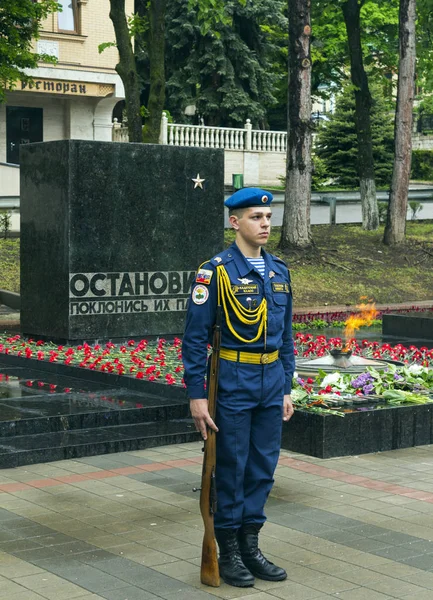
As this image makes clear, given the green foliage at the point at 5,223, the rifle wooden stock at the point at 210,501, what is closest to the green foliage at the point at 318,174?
the green foliage at the point at 5,223

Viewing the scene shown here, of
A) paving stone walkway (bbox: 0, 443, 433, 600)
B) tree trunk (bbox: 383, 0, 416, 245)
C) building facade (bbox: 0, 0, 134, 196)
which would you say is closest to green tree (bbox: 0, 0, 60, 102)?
tree trunk (bbox: 383, 0, 416, 245)

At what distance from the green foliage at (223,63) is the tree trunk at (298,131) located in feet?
60.5

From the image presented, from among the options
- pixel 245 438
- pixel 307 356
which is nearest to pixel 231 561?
pixel 245 438

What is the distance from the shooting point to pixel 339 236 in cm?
2802

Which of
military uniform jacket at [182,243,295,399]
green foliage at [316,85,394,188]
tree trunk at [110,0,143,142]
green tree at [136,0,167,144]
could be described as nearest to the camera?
military uniform jacket at [182,243,295,399]

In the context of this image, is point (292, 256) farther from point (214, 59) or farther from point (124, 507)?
point (214, 59)

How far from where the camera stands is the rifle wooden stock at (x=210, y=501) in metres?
5.78

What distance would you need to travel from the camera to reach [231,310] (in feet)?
19.8

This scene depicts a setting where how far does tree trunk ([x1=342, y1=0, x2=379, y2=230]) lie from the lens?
96.6 feet

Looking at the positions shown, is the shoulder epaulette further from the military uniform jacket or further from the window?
the window

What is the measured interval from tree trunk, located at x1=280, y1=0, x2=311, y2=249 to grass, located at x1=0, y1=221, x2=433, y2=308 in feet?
1.65

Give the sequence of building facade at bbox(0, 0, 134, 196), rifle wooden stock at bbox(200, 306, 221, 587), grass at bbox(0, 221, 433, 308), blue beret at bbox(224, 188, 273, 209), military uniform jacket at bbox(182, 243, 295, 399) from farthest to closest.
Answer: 1. building facade at bbox(0, 0, 134, 196)
2. grass at bbox(0, 221, 433, 308)
3. blue beret at bbox(224, 188, 273, 209)
4. military uniform jacket at bbox(182, 243, 295, 399)
5. rifle wooden stock at bbox(200, 306, 221, 587)

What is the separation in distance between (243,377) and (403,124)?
21.5 m

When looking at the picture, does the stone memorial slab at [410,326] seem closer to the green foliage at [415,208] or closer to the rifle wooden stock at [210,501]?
the rifle wooden stock at [210,501]
